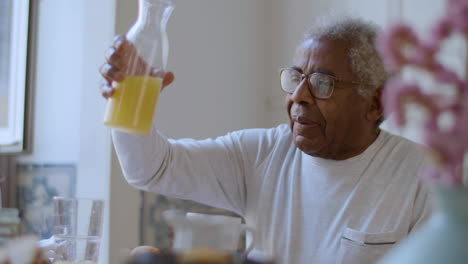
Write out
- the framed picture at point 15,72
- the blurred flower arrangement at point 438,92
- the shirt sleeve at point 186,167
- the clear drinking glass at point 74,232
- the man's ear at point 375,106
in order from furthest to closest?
1. the framed picture at point 15,72
2. the man's ear at point 375,106
3. the shirt sleeve at point 186,167
4. the clear drinking glass at point 74,232
5. the blurred flower arrangement at point 438,92

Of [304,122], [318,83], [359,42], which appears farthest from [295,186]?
[359,42]

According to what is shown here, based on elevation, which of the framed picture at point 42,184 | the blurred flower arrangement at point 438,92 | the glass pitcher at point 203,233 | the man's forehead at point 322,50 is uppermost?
the man's forehead at point 322,50

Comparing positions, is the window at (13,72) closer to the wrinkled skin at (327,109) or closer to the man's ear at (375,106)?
the wrinkled skin at (327,109)

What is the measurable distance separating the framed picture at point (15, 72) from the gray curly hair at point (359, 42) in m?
1.26

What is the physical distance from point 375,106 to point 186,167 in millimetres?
617

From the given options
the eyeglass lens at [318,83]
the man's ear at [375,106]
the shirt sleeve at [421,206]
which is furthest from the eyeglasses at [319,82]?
the shirt sleeve at [421,206]

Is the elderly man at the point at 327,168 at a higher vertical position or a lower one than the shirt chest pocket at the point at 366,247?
higher

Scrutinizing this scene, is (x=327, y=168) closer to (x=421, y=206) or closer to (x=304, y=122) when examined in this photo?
(x=304, y=122)

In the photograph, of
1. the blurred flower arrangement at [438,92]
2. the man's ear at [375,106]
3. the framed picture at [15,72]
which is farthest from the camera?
the framed picture at [15,72]

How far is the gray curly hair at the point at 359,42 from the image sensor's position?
1.63m

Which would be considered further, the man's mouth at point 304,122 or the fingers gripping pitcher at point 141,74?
the man's mouth at point 304,122

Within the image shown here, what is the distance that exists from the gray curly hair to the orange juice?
0.72 metres

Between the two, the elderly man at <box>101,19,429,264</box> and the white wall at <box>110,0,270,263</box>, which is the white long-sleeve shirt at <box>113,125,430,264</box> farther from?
the white wall at <box>110,0,270,263</box>

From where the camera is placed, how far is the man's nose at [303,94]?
1607mm
